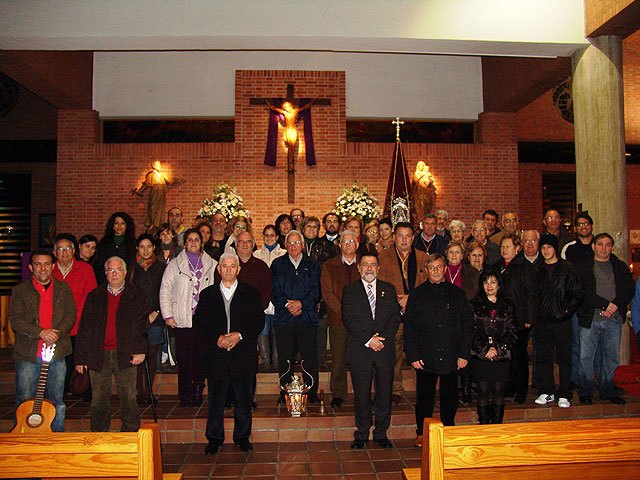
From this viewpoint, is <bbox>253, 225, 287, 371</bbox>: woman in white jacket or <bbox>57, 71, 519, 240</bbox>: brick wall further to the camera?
<bbox>57, 71, 519, 240</bbox>: brick wall

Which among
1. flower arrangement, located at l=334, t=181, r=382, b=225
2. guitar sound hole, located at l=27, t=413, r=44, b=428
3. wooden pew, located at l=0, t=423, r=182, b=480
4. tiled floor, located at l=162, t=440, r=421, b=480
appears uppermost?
flower arrangement, located at l=334, t=181, r=382, b=225

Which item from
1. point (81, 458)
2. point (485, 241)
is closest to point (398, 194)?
point (485, 241)

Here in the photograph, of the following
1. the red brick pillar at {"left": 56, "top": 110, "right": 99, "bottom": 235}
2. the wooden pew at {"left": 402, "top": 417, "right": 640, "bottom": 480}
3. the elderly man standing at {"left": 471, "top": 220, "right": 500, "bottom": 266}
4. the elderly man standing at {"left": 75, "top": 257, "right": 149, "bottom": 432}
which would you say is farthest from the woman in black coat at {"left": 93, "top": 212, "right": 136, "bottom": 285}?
the red brick pillar at {"left": 56, "top": 110, "right": 99, "bottom": 235}

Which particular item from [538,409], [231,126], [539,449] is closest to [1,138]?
[231,126]

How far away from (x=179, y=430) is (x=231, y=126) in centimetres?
752

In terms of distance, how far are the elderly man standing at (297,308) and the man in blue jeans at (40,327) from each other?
1.87 meters

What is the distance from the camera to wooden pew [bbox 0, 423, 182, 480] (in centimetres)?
195

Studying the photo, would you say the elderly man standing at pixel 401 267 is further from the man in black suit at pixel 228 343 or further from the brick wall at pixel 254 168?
the brick wall at pixel 254 168

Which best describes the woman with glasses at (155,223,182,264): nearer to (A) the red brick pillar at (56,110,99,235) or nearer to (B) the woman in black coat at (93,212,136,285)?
(B) the woman in black coat at (93,212,136,285)

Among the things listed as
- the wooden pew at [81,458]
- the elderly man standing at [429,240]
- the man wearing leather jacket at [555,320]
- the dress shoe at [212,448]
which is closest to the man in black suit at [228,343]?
the dress shoe at [212,448]

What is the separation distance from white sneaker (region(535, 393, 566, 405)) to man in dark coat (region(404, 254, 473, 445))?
1331mm

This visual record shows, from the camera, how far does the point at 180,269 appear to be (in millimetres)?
5281

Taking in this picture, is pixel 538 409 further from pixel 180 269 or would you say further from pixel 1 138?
pixel 1 138

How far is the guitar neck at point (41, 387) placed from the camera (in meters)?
3.86
